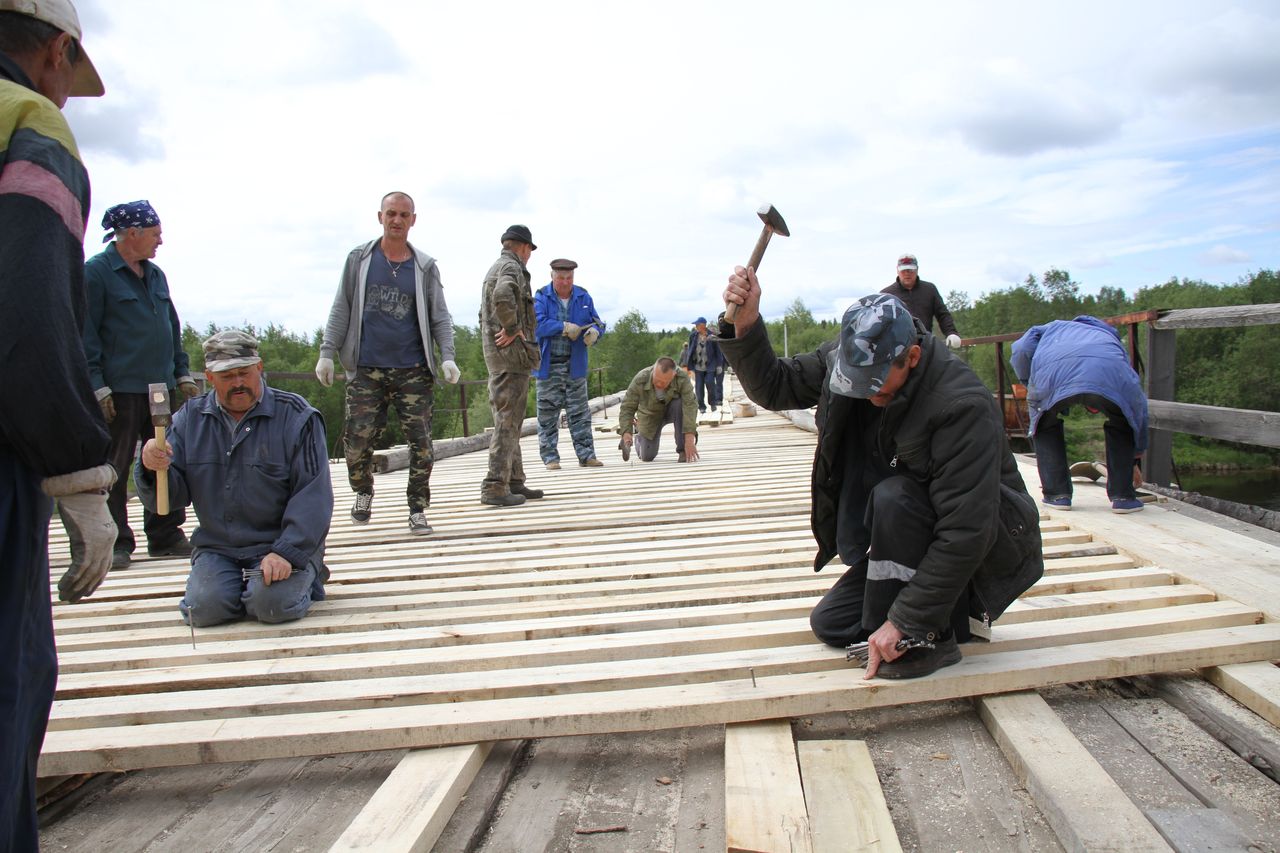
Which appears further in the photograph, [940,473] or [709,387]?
[709,387]

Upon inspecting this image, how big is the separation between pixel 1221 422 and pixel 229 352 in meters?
4.45

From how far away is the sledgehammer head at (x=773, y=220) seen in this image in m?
2.43

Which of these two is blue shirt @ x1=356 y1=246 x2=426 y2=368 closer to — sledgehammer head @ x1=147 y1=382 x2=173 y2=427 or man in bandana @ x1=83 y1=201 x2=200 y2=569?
man in bandana @ x1=83 y1=201 x2=200 y2=569

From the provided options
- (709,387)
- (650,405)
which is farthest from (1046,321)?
(650,405)

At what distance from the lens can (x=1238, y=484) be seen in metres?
38.1

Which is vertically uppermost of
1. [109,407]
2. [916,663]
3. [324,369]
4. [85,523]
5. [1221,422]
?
[324,369]

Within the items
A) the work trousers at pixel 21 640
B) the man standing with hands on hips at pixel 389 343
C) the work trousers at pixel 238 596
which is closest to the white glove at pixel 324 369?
the man standing with hands on hips at pixel 389 343

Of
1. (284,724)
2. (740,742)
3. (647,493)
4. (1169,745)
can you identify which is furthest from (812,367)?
(647,493)

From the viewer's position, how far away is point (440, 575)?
3.53m

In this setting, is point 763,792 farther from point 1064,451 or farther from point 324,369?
point 324,369

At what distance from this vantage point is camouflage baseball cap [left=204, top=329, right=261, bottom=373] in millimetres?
2961

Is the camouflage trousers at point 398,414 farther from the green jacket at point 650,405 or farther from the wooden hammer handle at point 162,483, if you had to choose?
the green jacket at point 650,405

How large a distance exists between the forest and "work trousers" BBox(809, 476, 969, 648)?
95.7ft

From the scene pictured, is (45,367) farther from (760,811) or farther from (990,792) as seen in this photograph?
(990,792)
